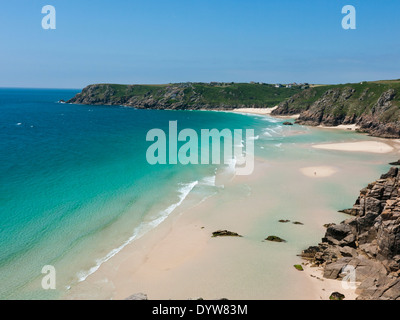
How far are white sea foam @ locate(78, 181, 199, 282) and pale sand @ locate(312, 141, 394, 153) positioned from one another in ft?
174

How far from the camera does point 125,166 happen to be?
61219mm

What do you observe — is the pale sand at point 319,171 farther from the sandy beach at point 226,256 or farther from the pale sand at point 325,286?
the pale sand at point 325,286

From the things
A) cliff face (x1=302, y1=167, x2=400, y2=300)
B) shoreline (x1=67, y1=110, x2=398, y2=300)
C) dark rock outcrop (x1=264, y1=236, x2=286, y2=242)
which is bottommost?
shoreline (x1=67, y1=110, x2=398, y2=300)

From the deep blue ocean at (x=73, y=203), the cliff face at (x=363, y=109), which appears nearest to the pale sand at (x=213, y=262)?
the deep blue ocean at (x=73, y=203)

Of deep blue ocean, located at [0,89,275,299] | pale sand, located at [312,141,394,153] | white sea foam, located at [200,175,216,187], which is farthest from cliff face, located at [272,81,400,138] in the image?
deep blue ocean, located at [0,89,275,299]

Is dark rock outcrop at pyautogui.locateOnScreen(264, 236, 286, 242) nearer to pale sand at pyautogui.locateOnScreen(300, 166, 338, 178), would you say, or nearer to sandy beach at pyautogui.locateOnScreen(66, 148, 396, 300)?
sandy beach at pyautogui.locateOnScreen(66, 148, 396, 300)

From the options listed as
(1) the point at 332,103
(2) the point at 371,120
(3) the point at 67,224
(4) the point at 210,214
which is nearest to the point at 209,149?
(4) the point at 210,214

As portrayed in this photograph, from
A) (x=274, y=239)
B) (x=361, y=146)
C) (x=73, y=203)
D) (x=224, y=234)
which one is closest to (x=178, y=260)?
(x=224, y=234)

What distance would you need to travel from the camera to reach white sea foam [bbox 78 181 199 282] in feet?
86.7

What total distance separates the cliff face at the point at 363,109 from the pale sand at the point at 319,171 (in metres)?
57.7
